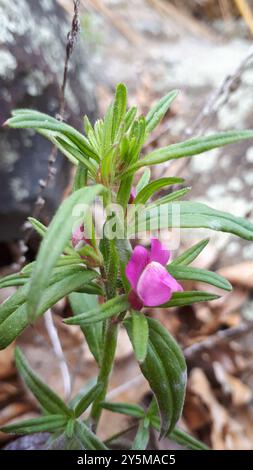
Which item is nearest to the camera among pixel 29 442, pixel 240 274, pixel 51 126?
pixel 51 126

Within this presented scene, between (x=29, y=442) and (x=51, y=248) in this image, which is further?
(x=29, y=442)

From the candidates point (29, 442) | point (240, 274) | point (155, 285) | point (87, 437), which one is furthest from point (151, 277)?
point (240, 274)

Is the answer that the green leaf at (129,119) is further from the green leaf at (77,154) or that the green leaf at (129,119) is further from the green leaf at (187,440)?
the green leaf at (187,440)

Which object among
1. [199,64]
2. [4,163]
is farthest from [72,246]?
[199,64]

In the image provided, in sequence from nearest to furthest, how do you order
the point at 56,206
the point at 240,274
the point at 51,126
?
1. the point at 51,126
2. the point at 56,206
3. the point at 240,274

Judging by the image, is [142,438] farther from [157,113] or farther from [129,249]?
[157,113]
